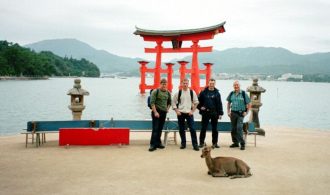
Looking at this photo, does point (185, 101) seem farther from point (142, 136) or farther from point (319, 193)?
point (319, 193)

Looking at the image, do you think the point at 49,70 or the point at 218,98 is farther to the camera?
the point at 49,70

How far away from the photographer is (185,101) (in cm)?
762

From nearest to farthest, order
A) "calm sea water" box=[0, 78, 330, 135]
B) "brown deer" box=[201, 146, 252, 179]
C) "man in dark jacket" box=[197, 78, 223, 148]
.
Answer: "brown deer" box=[201, 146, 252, 179]
"man in dark jacket" box=[197, 78, 223, 148]
"calm sea water" box=[0, 78, 330, 135]

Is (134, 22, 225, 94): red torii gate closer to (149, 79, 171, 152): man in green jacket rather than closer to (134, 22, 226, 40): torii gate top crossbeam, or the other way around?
(134, 22, 226, 40): torii gate top crossbeam

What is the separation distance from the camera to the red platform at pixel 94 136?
7.74 meters

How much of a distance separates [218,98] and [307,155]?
2.35 m

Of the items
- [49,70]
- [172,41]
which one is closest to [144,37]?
[172,41]

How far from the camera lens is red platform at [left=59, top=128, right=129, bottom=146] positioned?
774 centimetres

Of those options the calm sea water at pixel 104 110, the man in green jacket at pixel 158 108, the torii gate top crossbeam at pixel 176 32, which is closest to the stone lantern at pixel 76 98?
the man in green jacket at pixel 158 108

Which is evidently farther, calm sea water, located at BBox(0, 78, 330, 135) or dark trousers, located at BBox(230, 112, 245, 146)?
calm sea water, located at BBox(0, 78, 330, 135)

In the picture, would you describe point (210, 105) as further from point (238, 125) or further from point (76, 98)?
point (76, 98)

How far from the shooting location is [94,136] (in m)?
7.89

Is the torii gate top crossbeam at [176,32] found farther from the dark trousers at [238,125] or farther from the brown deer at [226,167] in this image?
the brown deer at [226,167]

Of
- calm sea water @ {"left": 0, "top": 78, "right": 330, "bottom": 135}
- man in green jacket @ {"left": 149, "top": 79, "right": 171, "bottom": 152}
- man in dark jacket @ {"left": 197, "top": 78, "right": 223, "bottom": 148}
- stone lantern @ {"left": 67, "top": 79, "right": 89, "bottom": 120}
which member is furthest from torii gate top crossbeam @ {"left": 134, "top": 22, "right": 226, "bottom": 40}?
man in green jacket @ {"left": 149, "top": 79, "right": 171, "bottom": 152}
